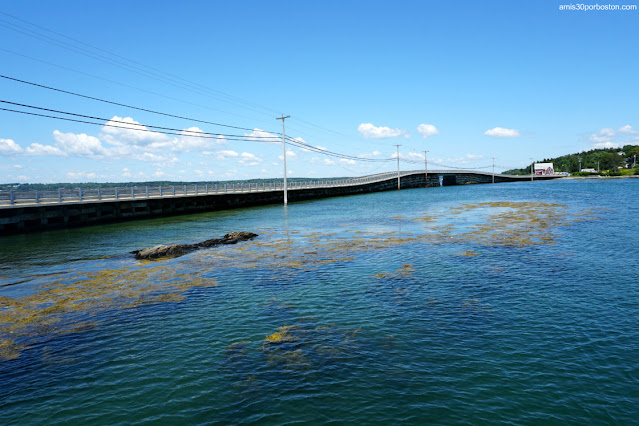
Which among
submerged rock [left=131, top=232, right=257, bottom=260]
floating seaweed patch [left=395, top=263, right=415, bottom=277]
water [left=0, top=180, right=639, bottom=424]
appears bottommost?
water [left=0, top=180, right=639, bottom=424]

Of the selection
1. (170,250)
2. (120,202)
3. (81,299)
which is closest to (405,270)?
(81,299)

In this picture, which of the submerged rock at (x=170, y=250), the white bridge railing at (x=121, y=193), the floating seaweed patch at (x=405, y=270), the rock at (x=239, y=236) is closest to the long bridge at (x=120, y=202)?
the white bridge railing at (x=121, y=193)

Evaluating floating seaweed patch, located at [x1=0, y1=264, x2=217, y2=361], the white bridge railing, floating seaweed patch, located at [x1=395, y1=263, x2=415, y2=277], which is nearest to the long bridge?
the white bridge railing

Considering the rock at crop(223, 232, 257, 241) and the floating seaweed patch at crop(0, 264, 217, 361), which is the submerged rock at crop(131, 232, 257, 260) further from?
the floating seaweed patch at crop(0, 264, 217, 361)

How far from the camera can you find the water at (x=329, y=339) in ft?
25.3

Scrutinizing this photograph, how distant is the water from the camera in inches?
303

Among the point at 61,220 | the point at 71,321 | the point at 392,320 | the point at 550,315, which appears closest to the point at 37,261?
the point at 71,321

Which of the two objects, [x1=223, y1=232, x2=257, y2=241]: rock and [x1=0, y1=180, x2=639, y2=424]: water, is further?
[x1=223, y1=232, x2=257, y2=241]: rock

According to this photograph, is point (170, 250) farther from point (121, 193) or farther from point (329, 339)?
point (121, 193)

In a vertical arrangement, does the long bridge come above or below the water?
above

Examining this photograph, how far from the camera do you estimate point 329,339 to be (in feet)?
35.3

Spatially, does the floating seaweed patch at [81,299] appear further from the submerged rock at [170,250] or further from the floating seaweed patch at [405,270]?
the floating seaweed patch at [405,270]

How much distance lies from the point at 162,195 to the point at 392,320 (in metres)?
50.0

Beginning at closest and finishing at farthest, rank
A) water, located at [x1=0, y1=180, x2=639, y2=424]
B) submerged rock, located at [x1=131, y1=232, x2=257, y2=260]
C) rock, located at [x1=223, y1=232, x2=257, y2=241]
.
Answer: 1. water, located at [x1=0, y1=180, x2=639, y2=424]
2. submerged rock, located at [x1=131, y1=232, x2=257, y2=260]
3. rock, located at [x1=223, y1=232, x2=257, y2=241]
